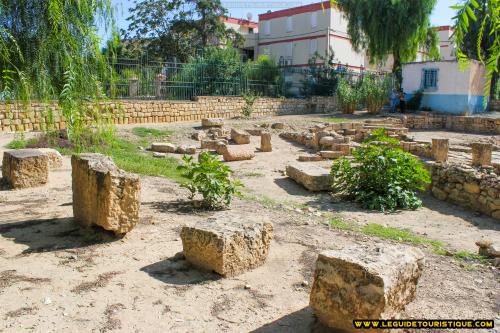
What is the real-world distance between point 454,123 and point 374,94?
4.08m

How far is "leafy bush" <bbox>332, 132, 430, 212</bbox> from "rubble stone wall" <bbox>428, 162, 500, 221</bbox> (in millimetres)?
688

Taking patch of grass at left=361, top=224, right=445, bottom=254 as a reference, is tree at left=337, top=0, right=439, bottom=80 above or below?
above

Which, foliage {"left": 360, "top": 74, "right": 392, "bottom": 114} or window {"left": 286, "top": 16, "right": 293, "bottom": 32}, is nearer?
foliage {"left": 360, "top": 74, "right": 392, "bottom": 114}

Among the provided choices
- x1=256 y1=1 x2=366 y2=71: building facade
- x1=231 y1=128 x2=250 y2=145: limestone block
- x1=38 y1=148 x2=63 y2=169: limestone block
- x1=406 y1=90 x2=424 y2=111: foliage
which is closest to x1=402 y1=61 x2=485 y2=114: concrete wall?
x1=406 y1=90 x2=424 y2=111: foliage

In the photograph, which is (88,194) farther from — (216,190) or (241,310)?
(241,310)

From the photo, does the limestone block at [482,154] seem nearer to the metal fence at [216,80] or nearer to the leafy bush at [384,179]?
the leafy bush at [384,179]

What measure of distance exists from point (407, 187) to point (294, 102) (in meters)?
15.7

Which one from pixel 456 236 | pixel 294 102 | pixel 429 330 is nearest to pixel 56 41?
pixel 429 330

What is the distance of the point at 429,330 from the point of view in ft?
10.7

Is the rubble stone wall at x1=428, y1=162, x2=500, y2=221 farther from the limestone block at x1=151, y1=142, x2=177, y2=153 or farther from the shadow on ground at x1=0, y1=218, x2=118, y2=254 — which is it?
the limestone block at x1=151, y1=142, x2=177, y2=153

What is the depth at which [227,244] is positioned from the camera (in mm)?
4035

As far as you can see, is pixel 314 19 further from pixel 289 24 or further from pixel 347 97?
pixel 347 97

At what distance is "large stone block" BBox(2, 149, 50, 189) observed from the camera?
693cm

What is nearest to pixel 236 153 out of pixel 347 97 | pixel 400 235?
pixel 400 235
